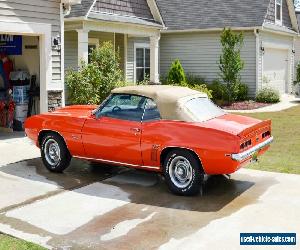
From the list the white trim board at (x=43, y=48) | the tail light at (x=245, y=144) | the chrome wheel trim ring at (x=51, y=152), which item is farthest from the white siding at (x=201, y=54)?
the tail light at (x=245, y=144)

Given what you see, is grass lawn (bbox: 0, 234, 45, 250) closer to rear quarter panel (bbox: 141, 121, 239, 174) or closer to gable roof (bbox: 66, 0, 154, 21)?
rear quarter panel (bbox: 141, 121, 239, 174)

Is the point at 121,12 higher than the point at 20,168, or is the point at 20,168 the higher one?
the point at 121,12

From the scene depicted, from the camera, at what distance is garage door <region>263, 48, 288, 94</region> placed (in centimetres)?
2416

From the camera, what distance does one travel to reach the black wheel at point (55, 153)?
8469mm

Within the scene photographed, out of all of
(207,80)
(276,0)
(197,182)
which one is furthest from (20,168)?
(276,0)

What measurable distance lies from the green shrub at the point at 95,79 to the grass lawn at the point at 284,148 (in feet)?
17.3

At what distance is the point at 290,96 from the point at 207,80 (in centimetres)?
530

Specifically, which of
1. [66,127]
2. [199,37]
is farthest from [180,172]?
[199,37]

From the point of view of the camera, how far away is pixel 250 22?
22328 millimetres

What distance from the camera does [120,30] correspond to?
18.1 m

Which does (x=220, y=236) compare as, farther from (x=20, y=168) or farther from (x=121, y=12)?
(x=121, y=12)

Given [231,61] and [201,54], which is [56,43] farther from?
[201,54]

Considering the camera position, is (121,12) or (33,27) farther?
(121,12)

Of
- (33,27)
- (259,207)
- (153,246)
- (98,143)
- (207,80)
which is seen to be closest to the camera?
(153,246)
